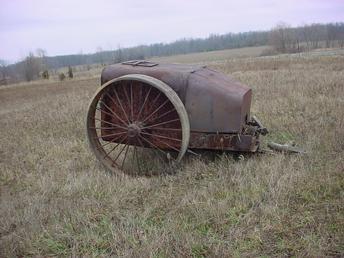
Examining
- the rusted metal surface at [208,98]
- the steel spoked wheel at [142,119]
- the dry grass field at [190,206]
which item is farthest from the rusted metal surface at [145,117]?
the dry grass field at [190,206]

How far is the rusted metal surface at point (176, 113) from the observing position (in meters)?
4.84

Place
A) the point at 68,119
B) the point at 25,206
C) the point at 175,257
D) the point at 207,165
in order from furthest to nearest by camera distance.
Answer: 1. the point at 68,119
2. the point at 207,165
3. the point at 25,206
4. the point at 175,257

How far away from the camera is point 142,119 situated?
5137mm

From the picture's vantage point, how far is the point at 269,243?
3191 mm

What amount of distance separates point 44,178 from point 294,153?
3411 millimetres

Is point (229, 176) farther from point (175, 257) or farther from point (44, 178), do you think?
point (44, 178)

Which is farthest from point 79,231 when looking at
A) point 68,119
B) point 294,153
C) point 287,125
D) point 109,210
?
point 68,119

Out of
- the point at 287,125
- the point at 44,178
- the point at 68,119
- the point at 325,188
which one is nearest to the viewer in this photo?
the point at 325,188

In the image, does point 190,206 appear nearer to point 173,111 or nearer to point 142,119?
point 173,111

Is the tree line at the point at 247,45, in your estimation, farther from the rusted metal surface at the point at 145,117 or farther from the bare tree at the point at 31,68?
the rusted metal surface at the point at 145,117

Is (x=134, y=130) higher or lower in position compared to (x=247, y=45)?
lower

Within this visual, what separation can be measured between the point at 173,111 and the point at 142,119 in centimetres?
45

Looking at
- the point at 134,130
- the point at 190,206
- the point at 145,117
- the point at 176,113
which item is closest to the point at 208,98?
the point at 176,113

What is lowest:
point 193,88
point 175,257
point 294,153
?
point 175,257
